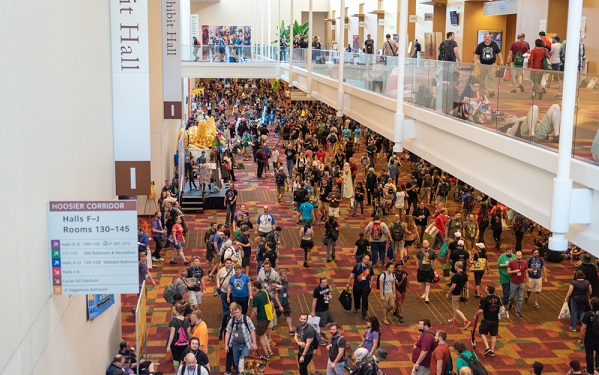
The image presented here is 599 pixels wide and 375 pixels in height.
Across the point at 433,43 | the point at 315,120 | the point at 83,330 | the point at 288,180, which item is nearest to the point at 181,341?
the point at 83,330

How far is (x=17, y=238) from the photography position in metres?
5.68

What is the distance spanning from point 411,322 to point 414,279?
2.75 m

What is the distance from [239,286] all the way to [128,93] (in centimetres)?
393

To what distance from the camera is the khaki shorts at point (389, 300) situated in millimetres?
13578

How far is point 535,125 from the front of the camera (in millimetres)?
8406

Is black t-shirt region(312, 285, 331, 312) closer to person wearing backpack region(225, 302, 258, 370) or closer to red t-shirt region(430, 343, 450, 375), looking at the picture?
person wearing backpack region(225, 302, 258, 370)

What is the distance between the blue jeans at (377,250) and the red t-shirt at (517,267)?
332cm

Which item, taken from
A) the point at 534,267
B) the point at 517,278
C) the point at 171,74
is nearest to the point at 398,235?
the point at 534,267

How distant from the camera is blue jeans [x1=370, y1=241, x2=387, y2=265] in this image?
16672mm

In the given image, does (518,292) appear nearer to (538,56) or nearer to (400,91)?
(538,56)

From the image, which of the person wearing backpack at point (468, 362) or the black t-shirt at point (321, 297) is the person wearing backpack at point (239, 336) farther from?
the person wearing backpack at point (468, 362)

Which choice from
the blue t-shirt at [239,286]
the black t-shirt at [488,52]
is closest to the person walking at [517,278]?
the black t-shirt at [488,52]

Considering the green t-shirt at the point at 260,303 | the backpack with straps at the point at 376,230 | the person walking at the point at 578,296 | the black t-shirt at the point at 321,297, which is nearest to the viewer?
the green t-shirt at the point at 260,303

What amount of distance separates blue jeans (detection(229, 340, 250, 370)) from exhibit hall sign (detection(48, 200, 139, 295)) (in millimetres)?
4358
